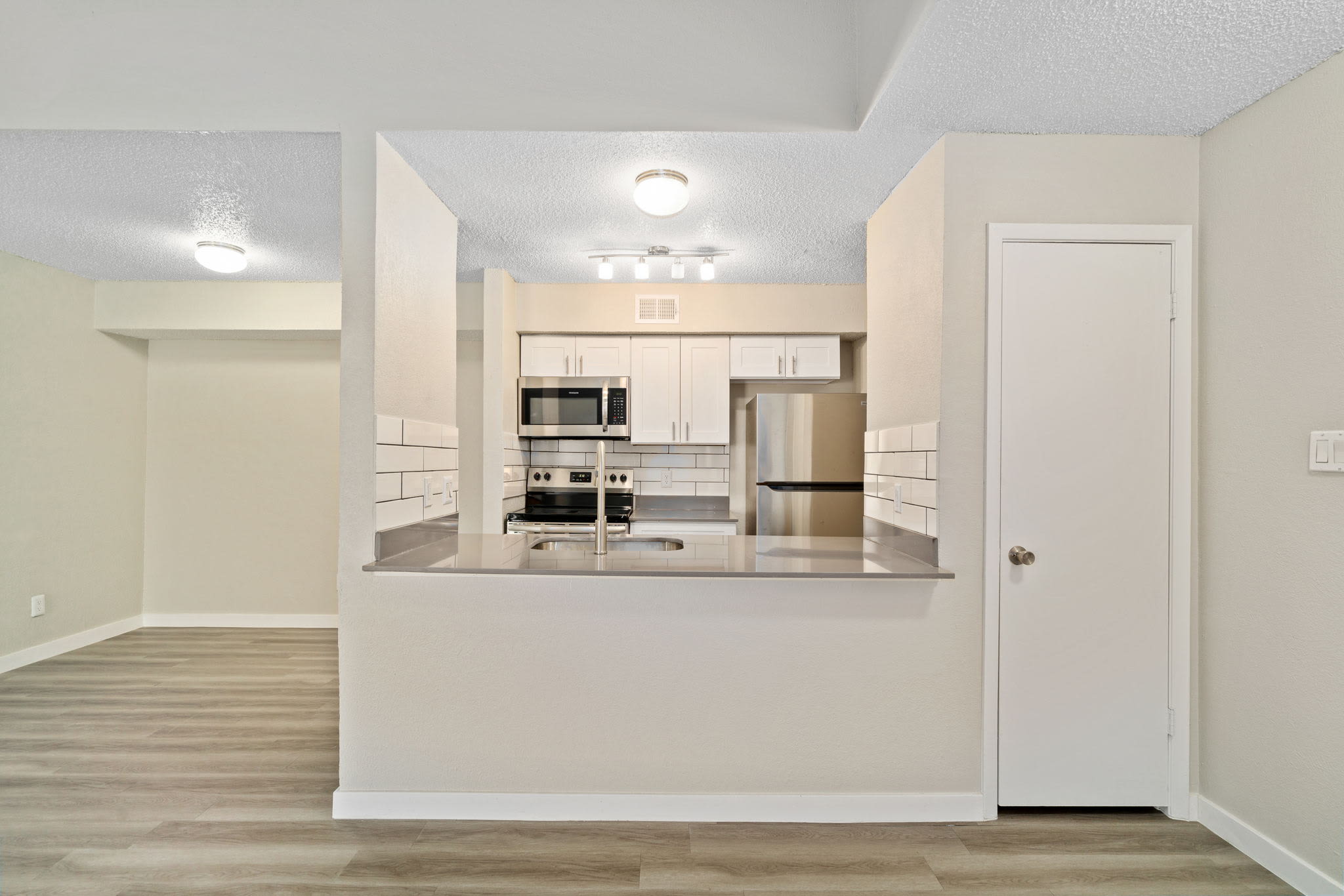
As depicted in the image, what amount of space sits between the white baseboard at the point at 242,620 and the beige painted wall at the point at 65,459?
0.19 meters

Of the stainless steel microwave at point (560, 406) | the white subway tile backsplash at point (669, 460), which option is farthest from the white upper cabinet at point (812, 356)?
the stainless steel microwave at point (560, 406)

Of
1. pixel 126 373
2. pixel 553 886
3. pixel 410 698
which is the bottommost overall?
pixel 553 886

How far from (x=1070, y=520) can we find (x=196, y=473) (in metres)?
5.18

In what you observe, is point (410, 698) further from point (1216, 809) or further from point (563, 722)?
point (1216, 809)

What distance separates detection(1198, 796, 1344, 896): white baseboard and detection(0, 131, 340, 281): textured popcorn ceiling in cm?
354

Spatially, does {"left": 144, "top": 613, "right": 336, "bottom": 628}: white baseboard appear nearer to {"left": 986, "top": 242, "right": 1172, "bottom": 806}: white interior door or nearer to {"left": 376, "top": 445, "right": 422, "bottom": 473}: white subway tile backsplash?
{"left": 376, "top": 445, "right": 422, "bottom": 473}: white subway tile backsplash

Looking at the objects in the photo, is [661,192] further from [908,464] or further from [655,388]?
[655,388]

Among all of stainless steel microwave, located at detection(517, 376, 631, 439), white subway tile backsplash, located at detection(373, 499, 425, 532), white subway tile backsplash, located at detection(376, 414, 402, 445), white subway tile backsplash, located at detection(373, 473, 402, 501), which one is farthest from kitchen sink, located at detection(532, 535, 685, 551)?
stainless steel microwave, located at detection(517, 376, 631, 439)

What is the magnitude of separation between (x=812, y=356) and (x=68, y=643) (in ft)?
16.0

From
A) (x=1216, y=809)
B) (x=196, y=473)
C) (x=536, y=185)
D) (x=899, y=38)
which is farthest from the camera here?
(x=196, y=473)

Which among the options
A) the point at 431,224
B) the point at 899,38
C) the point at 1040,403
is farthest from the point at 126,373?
the point at 1040,403

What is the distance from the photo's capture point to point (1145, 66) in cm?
178

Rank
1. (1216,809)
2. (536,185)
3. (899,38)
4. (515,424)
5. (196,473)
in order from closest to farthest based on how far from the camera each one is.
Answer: (899,38)
(1216,809)
(536,185)
(515,424)
(196,473)

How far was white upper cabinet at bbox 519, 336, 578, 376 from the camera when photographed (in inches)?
166
